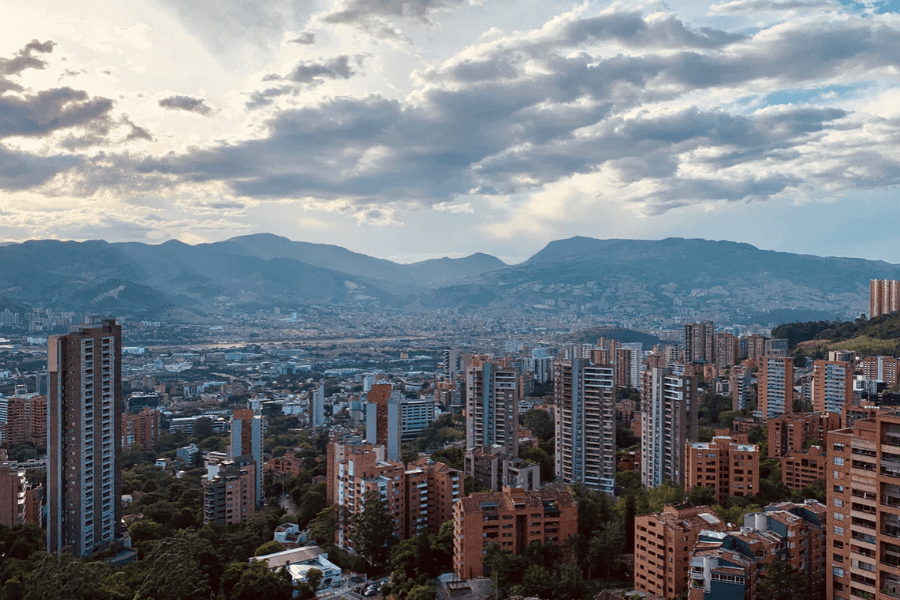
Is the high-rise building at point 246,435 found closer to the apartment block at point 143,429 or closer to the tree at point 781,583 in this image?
the apartment block at point 143,429

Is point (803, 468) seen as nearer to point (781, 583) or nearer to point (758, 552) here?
point (758, 552)

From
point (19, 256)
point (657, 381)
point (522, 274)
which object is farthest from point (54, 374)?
point (522, 274)

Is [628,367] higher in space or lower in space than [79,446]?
lower

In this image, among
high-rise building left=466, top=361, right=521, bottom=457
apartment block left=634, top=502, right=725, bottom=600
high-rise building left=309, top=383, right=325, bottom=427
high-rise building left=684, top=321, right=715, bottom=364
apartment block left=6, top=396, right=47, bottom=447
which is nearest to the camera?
apartment block left=634, top=502, right=725, bottom=600

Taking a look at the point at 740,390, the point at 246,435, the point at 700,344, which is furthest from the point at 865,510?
the point at 700,344

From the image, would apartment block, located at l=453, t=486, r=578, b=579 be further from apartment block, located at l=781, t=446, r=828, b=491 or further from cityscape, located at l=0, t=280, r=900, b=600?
apartment block, located at l=781, t=446, r=828, b=491

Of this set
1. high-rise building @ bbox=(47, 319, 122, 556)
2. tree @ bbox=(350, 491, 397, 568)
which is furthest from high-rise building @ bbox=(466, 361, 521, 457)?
high-rise building @ bbox=(47, 319, 122, 556)
